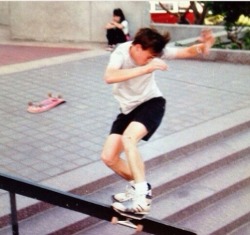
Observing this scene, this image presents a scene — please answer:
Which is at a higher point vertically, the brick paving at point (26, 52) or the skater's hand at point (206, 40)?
the skater's hand at point (206, 40)

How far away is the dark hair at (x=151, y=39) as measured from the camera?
3.70 meters

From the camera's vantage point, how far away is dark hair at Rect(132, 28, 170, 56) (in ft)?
12.1

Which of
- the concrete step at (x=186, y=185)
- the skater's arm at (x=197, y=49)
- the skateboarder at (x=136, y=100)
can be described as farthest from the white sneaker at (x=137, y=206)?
the skater's arm at (x=197, y=49)

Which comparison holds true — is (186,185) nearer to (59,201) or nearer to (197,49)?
(197,49)

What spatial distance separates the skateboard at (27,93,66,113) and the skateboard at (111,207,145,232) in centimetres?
370

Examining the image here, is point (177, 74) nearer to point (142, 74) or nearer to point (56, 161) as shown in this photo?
point (56, 161)

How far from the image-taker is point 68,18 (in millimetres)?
12828

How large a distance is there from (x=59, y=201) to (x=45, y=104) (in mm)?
4265

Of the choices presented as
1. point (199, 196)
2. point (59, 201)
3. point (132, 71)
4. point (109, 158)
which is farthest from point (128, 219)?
point (199, 196)

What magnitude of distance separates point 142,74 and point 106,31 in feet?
29.8

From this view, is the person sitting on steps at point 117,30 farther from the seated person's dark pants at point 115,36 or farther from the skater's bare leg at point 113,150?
the skater's bare leg at point 113,150

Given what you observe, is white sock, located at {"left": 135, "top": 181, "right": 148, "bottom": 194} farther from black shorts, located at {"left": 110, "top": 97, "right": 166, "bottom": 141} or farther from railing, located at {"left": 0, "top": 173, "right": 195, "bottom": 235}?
black shorts, located at {"left": 110, "top": 97, "right": 166, "bottom": 141}

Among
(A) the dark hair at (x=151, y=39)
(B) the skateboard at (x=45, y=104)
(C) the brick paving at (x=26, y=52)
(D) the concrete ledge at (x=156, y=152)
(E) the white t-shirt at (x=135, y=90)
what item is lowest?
→ (D) the concrete ledge at (x=156, y=152)

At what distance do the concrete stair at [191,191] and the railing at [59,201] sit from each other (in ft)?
2.97
